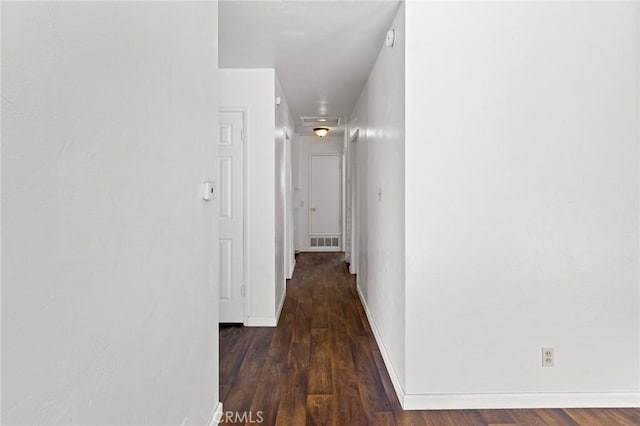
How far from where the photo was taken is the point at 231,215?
3.73m

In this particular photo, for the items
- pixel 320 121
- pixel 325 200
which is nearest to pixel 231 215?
pixel 320 121

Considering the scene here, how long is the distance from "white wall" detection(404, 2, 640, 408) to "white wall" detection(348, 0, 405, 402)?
0.50ft

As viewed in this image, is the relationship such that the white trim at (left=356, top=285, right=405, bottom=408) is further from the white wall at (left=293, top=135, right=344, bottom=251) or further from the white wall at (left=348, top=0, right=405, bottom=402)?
the white wall at (left=293, top=135, right=344, bottom=251)

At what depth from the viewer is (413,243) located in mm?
2221

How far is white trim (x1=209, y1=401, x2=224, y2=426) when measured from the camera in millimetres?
2008

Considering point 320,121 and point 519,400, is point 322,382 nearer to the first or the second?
point 519,400

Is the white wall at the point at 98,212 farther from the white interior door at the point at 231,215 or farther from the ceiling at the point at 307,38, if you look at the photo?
the white interior door at the point at 231,215

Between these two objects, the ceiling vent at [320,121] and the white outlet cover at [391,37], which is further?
the ceiling vent at [320,121]

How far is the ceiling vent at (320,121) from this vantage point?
6.27 m

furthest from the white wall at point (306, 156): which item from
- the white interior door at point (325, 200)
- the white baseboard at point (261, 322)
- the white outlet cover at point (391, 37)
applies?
the white outlet cover at point (391, 37)

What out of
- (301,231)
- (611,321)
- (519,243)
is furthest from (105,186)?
(301,231)

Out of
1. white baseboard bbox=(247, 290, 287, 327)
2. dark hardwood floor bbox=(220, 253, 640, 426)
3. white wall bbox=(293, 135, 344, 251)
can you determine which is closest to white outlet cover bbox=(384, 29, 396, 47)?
dark hardwood floor bbox=(220, 253, 640, 426)

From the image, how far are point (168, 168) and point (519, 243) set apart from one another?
1.85m

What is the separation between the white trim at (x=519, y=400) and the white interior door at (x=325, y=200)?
6.41 metres
